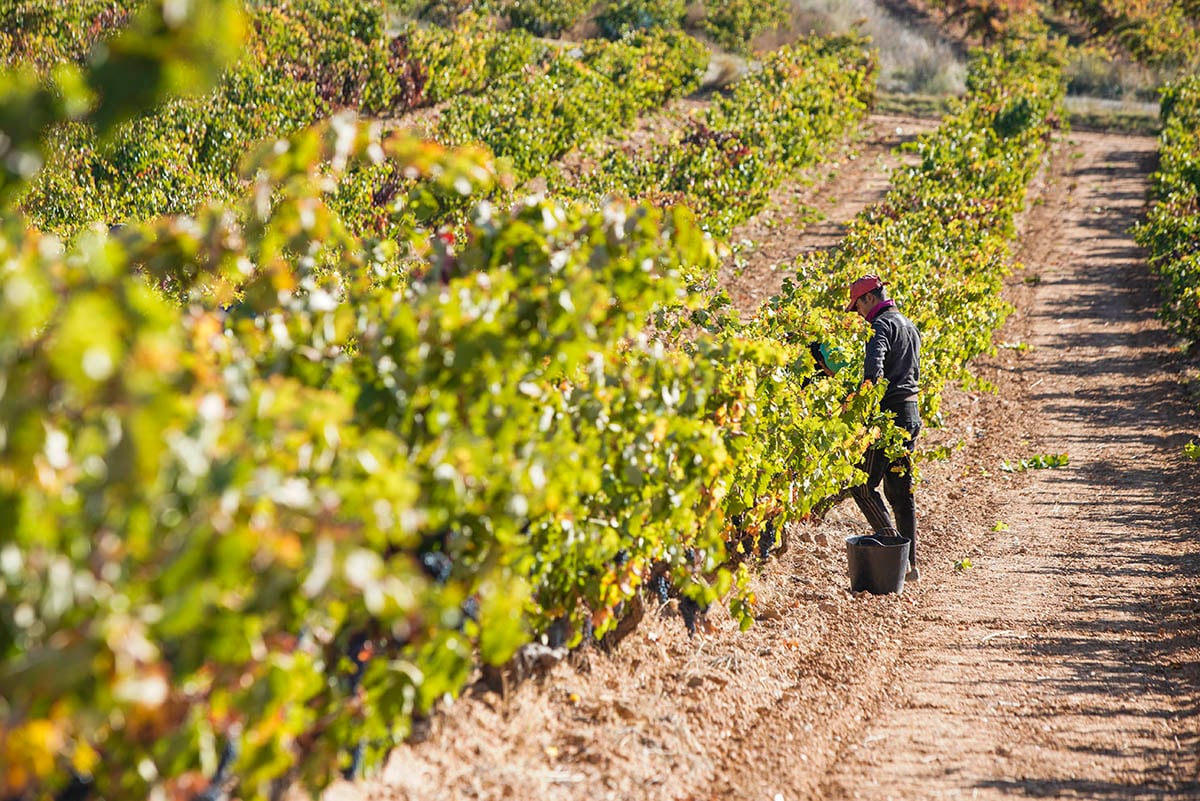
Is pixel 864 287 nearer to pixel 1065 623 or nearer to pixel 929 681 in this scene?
pixel 1065 623

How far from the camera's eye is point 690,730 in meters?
4.40

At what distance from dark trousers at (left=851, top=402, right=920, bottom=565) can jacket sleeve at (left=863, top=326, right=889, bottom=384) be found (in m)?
0.41

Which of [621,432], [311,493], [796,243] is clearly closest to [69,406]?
[311,493]

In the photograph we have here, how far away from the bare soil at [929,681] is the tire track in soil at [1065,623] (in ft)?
0.04

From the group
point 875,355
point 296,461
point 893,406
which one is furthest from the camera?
point 893,406

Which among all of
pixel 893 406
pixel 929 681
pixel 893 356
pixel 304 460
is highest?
pixel 304 460

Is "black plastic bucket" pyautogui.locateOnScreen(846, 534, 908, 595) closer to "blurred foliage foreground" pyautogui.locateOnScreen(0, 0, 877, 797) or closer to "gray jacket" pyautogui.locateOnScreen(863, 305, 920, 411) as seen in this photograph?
"gray jacket" pyautogui.locateOnScreen(863, 305, 920, 411)

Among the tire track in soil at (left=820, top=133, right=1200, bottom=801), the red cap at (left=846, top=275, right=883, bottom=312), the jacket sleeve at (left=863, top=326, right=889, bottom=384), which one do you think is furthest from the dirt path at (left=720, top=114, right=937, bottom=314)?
the jacket sleeve at (left=863, top=326, right=889, bottom=384)

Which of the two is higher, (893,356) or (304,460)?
(304,460)

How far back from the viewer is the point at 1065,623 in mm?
5754

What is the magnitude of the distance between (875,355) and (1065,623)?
5.30 feet

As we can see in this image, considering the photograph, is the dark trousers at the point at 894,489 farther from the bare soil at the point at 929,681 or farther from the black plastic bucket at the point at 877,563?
the bare soil at the point at 929,681

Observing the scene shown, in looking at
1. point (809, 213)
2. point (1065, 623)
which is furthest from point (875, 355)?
point (809, 213)

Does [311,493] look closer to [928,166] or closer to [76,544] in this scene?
[76,544]
